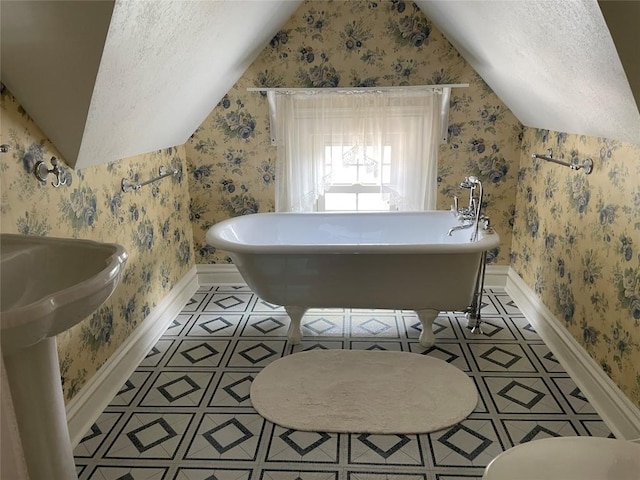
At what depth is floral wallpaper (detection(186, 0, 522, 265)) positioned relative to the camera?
3.20 m

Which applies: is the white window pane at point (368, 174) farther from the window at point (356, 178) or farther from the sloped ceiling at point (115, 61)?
the sloped ceiling at point (115, 61)

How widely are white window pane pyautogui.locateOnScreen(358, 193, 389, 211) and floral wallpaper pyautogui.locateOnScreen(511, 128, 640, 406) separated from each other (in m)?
1.00

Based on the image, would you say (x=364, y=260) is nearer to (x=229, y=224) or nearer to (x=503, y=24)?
(x=229, y=224)

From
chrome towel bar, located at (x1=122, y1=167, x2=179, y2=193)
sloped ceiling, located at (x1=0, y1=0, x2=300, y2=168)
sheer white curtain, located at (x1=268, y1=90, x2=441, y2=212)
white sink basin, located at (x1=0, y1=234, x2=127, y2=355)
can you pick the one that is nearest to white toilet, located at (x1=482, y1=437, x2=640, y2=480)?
white sink basin, located at (x1=0, y1=234, x2=127, y2=355)

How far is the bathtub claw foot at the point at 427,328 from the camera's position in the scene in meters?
2.69

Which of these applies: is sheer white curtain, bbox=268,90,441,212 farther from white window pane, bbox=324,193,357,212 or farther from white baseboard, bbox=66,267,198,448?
white baseboard, bbox=66,267,198,448

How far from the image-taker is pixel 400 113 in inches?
130

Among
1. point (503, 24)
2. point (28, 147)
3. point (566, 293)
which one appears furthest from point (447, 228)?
point (28, 147)

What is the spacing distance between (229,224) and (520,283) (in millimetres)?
2001

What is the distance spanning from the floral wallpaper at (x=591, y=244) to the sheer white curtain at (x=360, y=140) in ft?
2.31

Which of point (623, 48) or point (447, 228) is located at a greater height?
point (623, 48)

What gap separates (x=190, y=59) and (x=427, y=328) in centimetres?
187

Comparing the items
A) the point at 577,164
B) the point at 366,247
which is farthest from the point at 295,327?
the point at 577,164

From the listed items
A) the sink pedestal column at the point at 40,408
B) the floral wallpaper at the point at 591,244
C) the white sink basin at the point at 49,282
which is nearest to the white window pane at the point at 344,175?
the floral wallpaper at the point at 591,244
